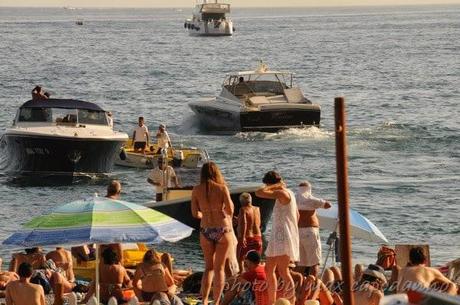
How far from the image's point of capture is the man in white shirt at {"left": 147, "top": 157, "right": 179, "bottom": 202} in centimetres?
2714

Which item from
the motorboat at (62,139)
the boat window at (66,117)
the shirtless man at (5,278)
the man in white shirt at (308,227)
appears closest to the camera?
the man in white shirt at (308,227)

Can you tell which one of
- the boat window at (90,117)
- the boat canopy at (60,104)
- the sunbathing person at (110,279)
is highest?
the sunbathing person at (110,279)

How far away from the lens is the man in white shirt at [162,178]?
27.1 metres

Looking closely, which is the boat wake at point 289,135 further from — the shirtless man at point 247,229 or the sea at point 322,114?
the shirtless man at point 247,229

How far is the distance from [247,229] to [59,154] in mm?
19099

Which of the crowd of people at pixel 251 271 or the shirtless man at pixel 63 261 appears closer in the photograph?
the crowd of people at pixel 251 271

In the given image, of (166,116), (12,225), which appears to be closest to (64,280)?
(12,225)

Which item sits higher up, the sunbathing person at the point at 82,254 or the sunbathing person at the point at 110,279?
the sunbathing person at the point at 110,279

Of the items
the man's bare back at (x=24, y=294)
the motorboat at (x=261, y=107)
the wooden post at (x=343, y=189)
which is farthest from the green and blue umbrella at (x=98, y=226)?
the motorboat at (x=261, y=107)

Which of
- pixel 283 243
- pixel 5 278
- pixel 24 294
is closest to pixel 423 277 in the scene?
pixel 283 243

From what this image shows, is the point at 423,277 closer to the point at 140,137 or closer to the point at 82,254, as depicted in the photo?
the point at 82,254

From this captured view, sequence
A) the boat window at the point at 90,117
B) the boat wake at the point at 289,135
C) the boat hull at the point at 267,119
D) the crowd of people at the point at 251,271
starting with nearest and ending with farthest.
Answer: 1. the crowd of people at the point at 251,271
2. the boat window at the point at 90,117
3. the boat hull at the point at 267,119
4. the boat wake at the point at 289,135

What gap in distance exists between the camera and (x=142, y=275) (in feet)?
54.1

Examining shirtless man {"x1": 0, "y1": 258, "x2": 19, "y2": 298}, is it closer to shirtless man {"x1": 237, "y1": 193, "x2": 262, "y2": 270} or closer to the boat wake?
shirtless man {"x1": 237, "y1": 193, "x2": 262, "y2": 270}
